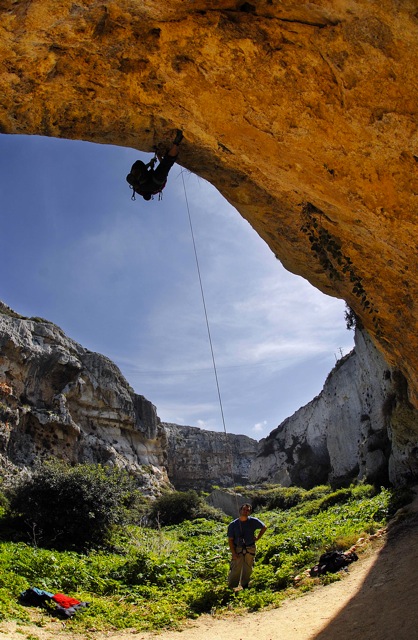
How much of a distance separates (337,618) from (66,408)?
28609 millimetres

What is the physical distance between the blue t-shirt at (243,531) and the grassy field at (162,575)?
821 millimetres

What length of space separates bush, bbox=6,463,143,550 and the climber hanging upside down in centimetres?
1080

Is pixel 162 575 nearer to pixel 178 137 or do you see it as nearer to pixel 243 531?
pixel 243 531

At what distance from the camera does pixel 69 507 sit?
14.2 meters

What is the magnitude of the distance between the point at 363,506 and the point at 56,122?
1347cm

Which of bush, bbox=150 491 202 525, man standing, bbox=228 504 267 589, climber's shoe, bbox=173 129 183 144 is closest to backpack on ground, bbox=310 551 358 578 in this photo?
man standing, bbox=228 504 267 589

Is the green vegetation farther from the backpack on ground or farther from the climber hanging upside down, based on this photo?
the climber hanging upside down

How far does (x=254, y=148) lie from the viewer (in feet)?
19.7

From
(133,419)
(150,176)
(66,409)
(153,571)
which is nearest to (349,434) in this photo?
(133,419)

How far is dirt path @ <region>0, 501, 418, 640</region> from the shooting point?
4609 mm

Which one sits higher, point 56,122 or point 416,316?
point 56,122

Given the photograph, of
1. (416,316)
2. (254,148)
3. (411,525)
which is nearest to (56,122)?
(254,148)

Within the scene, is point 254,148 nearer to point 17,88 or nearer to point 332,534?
point 17,88

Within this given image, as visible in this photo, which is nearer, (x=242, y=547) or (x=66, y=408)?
(x=242, y=547)
